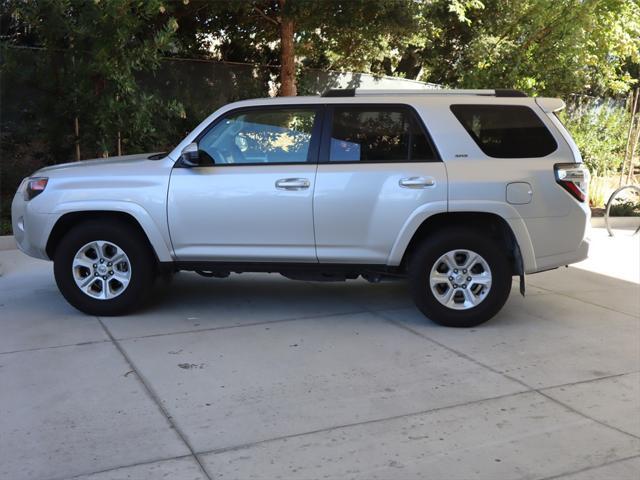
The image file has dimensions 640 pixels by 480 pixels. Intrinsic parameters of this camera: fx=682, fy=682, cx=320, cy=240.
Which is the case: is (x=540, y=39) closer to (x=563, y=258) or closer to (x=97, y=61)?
(x=97, y=61)

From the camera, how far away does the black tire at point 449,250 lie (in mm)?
5812

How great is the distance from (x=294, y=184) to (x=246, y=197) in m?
0.43

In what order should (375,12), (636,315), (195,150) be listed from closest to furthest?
(195,150) < (636,315) < (375,12)

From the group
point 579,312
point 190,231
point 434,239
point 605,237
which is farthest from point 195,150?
point 605,237

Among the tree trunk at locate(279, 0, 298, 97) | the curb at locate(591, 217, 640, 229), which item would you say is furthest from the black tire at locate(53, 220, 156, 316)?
the curb at locate(591, 217, 640, 229)

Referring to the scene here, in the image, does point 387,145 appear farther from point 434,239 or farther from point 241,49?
point 241,49

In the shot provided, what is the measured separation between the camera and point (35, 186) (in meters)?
6.11

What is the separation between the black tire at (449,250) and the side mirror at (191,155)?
2047 mm

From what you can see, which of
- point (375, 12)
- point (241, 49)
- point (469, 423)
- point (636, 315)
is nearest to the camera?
point (469, 423)

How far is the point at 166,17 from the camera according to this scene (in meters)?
11.1

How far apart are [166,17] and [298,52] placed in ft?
11.3

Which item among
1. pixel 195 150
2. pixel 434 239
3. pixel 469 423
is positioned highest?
pixel 195 150

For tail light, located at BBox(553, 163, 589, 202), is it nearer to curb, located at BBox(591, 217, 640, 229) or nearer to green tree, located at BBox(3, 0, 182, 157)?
green tree, located at BBox(3, 0, 182, 157)

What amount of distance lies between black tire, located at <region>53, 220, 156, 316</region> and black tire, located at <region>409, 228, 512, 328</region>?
2.35 metres
